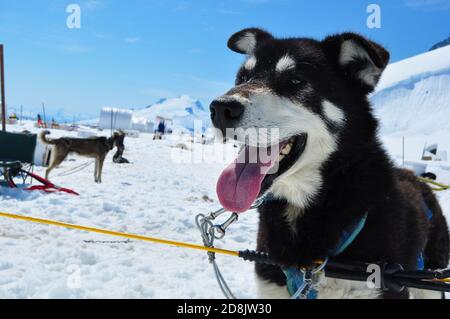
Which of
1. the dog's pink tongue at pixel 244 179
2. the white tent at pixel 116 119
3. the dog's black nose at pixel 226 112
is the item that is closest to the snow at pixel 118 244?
the dog's pink tongue at pixel 244 179

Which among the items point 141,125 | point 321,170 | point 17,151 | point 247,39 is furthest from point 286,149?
point 141,125

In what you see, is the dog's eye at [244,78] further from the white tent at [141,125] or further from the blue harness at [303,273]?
the white tent at [141,125]

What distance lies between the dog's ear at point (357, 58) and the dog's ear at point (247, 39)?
0.55m

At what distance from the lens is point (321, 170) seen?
206 cm

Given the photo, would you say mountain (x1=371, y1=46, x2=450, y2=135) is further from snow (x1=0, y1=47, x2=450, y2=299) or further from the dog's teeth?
the dog's teeth

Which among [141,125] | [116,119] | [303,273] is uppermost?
[116,119]

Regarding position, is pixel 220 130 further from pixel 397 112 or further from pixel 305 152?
pixel 397 112

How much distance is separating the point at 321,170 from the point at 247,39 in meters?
1.23

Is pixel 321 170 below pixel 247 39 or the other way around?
below

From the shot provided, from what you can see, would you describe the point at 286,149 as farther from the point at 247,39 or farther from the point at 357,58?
the point at 247,39

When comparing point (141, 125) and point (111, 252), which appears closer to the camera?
point (111, 252)

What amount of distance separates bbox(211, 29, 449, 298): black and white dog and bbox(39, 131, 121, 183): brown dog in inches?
354

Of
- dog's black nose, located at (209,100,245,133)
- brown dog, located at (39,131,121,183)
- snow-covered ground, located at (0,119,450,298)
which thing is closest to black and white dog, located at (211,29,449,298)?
dog's black nose, located at (209,100,245,133)
